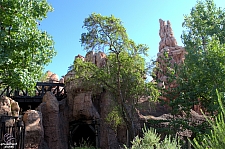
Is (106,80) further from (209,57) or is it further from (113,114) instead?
(209,57)

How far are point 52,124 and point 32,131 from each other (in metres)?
3.55

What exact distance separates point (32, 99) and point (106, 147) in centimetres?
694

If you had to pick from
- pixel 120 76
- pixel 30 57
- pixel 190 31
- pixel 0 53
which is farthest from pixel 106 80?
pixel 190 31

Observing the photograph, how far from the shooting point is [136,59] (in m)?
12.1

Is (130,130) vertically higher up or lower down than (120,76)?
lower down

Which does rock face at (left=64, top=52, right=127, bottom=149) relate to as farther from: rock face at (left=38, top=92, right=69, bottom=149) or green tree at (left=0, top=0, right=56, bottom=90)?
green tree at (left=0, top=0, right=56, bottom=90)

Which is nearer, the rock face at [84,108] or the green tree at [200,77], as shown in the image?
the green tree at [200,77]

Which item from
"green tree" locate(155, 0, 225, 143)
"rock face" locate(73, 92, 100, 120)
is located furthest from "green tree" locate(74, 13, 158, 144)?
"rock face" locate(73, 92, 100, 120)

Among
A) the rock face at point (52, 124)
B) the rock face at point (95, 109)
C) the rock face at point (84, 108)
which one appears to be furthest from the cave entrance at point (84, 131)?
the rock face at point (52, 124)

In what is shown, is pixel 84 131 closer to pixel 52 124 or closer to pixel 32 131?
pixel 52 124

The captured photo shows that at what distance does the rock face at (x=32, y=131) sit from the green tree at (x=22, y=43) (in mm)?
3144

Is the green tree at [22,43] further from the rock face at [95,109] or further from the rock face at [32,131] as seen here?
the rock face at [95,109]

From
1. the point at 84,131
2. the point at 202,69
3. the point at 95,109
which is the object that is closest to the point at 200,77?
the point at 202,69

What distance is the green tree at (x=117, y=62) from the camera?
12.0 metres
